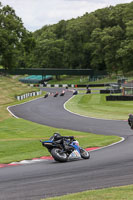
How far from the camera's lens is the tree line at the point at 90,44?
103 metres

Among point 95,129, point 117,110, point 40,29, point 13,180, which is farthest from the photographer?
point 40,29

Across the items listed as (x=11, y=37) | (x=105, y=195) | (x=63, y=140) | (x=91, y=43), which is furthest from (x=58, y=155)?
(x=91, y=43)

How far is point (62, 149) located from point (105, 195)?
17.1 feet

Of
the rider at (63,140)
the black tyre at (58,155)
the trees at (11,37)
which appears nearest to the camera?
the black tyre at (58,155)

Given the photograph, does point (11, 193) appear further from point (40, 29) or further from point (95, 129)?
point (40, 29)

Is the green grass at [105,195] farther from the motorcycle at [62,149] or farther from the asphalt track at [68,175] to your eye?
the motorcycle at [62,149]

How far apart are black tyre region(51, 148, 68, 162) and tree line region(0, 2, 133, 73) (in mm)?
73506

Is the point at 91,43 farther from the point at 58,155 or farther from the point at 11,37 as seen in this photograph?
the point at 58,155

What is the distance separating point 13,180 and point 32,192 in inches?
56.6

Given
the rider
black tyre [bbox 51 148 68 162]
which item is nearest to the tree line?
the rider

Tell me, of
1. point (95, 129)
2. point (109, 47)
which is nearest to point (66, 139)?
point (95, 129)

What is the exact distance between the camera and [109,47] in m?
112

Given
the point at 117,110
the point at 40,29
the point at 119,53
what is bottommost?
the point at 117,110

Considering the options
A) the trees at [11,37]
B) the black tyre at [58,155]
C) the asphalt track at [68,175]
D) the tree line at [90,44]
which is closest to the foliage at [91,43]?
the tree line at [90,44]
